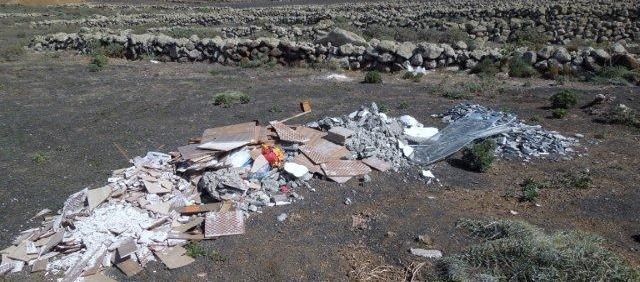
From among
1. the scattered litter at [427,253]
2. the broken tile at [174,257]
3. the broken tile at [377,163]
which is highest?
the broken tile at [377,163]

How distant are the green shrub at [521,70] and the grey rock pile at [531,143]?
4.39 metres

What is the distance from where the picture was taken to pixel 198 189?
7875mm

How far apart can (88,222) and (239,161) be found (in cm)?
238

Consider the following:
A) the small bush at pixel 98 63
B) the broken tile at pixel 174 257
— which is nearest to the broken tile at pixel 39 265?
the broken tile at pixel 174 257

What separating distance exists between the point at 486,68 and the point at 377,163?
7.45m

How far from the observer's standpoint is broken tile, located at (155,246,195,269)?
20.8ft

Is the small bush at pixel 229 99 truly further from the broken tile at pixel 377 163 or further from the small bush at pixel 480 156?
the small bush at pixel 480 156

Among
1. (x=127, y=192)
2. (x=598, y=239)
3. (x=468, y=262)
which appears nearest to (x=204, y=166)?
(x=127, y=192)

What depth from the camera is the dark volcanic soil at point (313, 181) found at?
6.52m

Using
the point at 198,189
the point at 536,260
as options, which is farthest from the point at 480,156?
the point at 198,189

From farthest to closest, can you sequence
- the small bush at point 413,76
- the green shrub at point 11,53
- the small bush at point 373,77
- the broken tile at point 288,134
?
the green shrub at point 11,53
the small bush at point 413,76
the small bush at point 373,77
the broken tile at point 288,134

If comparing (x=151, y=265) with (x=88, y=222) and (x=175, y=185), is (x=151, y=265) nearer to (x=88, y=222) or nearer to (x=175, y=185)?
(x=88, y=222)

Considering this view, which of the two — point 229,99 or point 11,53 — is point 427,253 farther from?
point 11,53

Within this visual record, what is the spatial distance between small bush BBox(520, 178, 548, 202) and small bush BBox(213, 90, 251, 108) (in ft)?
22.9
